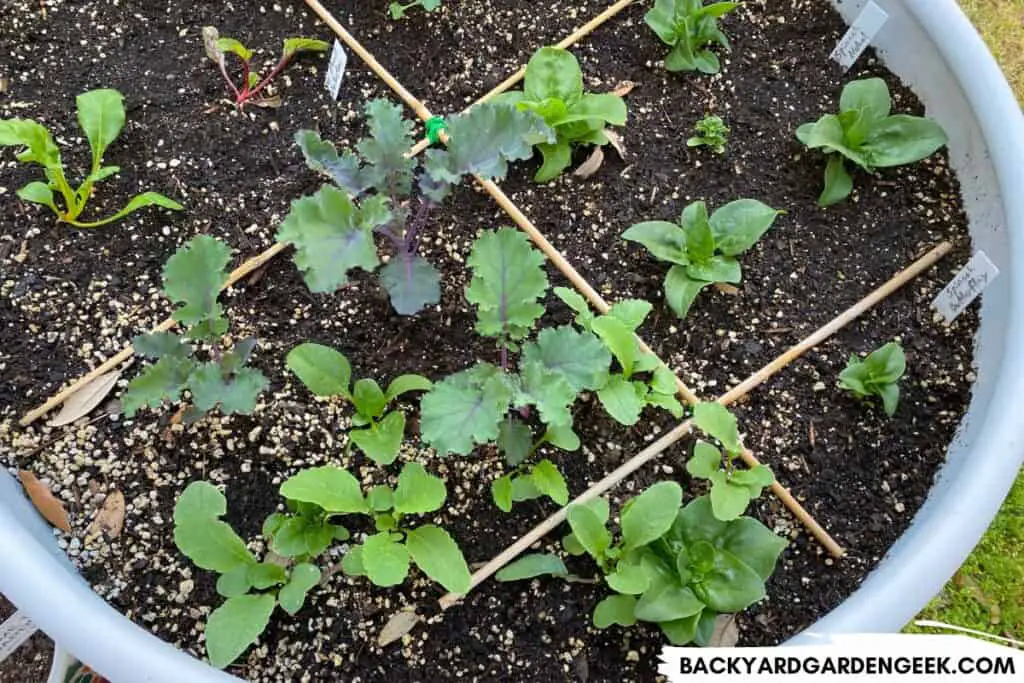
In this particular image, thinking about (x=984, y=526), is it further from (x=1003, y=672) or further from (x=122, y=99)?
(x=122, y=99)

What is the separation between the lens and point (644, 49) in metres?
1.84

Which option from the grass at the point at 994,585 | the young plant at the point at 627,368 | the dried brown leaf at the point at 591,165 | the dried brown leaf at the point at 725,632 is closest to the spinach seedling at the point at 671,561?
the dried brown leaf at the point at 725,632

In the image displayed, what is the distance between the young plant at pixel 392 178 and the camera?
3.81 ft

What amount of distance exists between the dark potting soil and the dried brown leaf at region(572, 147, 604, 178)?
1cm

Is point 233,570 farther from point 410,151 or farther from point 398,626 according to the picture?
point 410,151

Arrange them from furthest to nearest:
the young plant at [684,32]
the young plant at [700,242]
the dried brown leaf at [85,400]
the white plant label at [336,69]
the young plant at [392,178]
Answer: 1. the young plant at [684,32]
2. the white plant label at [336,69]
3. the young plant at [700,242]
4. the dried brown leaf at [85,400]
5. the young plant at [392,178]

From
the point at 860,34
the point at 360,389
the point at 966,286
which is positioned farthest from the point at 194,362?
the point at 860,34

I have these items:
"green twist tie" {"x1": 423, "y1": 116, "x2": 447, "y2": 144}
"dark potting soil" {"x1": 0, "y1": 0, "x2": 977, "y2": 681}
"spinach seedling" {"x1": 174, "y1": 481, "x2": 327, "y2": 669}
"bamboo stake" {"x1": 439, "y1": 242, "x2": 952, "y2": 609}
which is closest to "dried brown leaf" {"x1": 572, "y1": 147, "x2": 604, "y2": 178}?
"dark potting soil" {"x1": 0, "y1": 0, "x2": 977, "y2": 681}

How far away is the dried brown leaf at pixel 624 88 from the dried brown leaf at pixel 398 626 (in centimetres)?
106

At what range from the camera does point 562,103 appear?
161 centimetres

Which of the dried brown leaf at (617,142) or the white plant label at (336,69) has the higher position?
the white plant label at (336,69)

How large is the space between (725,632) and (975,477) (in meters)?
0.41

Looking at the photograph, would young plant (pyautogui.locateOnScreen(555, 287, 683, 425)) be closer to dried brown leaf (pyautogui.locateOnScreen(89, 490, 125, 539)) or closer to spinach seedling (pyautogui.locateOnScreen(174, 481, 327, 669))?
spinach seedling (pyautogui.locateOnScreen(174, 481, 327, 669))

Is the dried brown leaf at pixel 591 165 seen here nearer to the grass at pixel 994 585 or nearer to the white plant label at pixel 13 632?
the grass at pixel 994 585
